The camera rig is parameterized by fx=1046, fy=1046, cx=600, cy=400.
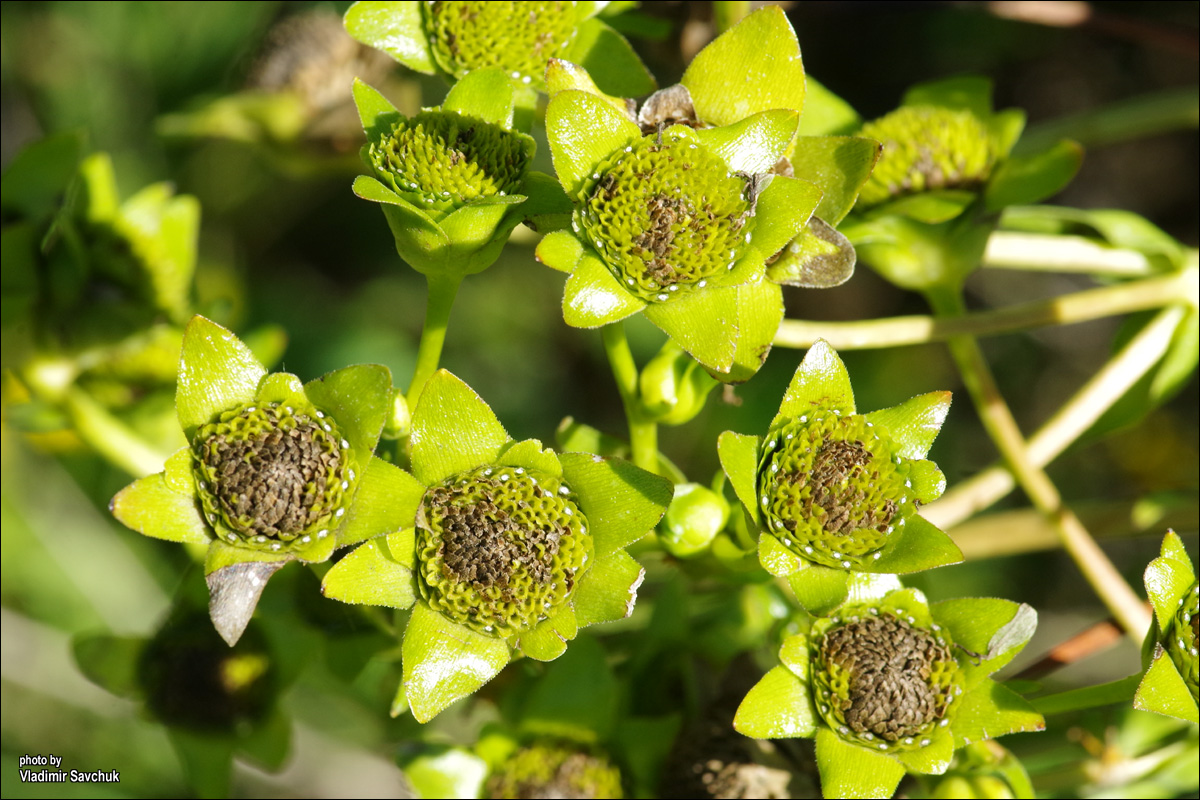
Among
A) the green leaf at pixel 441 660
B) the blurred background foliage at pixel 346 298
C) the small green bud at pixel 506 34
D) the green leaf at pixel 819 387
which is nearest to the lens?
the green leaf at pixel 441 660

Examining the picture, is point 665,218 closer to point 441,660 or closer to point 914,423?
point 914,423

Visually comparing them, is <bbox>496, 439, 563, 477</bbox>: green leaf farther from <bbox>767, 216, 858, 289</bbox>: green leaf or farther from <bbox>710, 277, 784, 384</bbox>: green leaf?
<bbox>767, 216, 858, 289</bbox>: green leaf

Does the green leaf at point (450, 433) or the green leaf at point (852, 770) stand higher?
the green leaf at point (450, 433)

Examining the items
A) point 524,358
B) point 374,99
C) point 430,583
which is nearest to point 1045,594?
point 524,358

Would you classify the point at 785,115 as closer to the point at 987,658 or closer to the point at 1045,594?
the point at 987,658

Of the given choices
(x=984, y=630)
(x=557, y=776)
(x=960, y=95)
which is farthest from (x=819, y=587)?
(x=960, y=95)

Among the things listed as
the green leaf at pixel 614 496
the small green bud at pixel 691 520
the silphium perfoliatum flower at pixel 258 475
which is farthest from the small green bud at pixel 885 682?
the silphium perfoliatum flower at pixel 258 475

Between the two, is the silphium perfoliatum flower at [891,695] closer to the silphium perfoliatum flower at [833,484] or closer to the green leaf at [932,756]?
the green leaf at [932,756]
